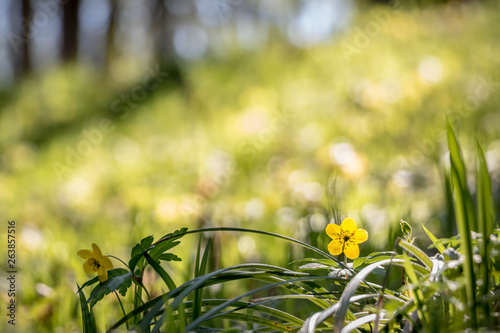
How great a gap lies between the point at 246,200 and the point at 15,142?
14.0 feet

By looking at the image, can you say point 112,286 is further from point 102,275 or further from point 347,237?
point 347,237

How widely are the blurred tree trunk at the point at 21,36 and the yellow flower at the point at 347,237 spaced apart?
10740 mm

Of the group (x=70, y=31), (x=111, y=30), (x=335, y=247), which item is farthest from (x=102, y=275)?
(x=111, y=30)

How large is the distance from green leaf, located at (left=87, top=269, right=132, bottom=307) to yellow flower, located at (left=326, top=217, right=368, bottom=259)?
429mm

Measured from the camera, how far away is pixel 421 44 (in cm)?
566

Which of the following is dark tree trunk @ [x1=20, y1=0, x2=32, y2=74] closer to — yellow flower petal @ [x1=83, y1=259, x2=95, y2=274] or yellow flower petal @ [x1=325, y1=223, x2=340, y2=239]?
yellow flower petal @ [x1=83, y1=259, x2=95, y2=274]

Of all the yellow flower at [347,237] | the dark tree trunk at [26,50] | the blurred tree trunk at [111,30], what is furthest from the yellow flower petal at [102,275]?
the blurred tree trunk at [111,30]

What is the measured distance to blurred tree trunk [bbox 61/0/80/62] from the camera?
1191 cm

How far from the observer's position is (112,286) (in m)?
0.93

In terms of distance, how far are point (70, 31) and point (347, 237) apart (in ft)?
41.2

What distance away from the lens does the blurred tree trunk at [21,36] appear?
10992 millimetres

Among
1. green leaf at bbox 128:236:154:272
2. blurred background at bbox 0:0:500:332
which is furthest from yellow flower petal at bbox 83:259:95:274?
blurred background at bbox 0:0:500:332

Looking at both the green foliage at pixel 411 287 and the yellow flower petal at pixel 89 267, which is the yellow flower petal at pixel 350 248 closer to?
the green foliage at pixel 411 287

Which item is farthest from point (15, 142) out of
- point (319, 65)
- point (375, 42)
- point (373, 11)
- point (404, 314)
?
point (404, 314)
